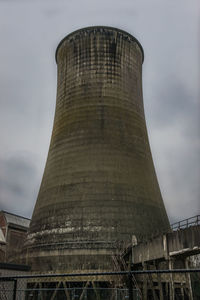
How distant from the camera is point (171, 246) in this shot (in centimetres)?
1279

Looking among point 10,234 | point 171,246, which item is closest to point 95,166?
point 171,246

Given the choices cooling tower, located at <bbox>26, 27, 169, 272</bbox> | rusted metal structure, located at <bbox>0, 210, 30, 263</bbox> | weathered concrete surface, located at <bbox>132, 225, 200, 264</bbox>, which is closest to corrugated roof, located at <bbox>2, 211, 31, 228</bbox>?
rusted metal structure, located at <bbox>0, 210, 30, 263</bbox>

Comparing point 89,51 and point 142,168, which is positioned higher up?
point 89,51

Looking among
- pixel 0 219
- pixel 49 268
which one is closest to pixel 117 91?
pixel 49 268

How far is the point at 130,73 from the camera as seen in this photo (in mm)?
22156

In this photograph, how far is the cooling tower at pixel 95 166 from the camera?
1686cm

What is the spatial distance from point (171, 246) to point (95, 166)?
7097mm

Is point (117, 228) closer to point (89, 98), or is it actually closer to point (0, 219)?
point (89, 98)

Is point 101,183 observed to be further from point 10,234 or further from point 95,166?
point 10,234

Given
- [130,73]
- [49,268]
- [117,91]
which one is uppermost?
[130,73]

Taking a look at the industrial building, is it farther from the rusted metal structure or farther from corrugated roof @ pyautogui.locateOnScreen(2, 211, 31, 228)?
corrugated roof @ pyautogui.locateOnScreen(2, 211, 31, 228)

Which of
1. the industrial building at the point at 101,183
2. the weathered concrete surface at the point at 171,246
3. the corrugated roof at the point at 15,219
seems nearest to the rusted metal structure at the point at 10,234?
the corrugated roof at the point at 15,219

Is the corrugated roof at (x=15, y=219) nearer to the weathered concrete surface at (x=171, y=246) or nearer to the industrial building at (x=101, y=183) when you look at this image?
the industrial building at (x=101, y=183)

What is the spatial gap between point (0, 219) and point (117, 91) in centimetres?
2047
